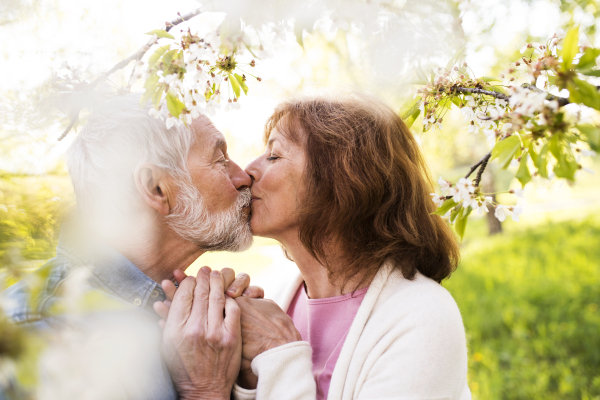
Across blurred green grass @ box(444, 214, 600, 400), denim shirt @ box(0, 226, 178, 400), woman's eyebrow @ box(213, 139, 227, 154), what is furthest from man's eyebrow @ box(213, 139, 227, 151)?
blurred green grass @ box(444, 214, 600, 400)

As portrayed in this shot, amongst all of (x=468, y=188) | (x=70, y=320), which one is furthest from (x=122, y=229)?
(x=468, y=188)

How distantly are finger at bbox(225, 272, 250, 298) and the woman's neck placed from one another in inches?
12.8

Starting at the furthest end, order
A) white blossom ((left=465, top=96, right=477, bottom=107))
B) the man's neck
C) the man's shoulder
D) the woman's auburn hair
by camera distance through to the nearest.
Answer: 1. the woman's auburn hair
2. the man's neck
3. white blossom ((left=465, top=96, right=477, bottom=107))
4. the man's shoulder

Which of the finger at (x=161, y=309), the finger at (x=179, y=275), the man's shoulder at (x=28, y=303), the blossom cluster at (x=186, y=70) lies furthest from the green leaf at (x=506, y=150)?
the finger at (x=179, y=275)

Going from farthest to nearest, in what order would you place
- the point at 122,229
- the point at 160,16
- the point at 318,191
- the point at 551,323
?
the point at 551,323, the point at 318,191, the point at 122,229, the point at 160,16

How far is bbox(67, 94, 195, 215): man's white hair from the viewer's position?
202cm

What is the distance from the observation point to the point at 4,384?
29.4 inches

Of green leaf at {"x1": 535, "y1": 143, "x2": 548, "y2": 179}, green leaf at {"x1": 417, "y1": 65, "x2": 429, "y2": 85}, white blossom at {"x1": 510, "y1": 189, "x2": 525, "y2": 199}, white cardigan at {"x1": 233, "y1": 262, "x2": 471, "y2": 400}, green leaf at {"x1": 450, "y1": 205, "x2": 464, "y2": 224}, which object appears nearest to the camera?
green leaf at {"x1": 535, "y1": 143, "x2": 548, "y2": 179}

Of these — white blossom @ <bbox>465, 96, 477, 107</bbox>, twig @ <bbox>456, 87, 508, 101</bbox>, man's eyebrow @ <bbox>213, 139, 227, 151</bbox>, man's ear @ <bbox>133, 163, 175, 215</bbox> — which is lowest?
man's ear @ <bbox>133, 163, 175, 215</bbox>

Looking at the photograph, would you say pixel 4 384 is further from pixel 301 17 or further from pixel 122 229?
pixel 122 229

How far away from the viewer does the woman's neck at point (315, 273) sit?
7.64 feet

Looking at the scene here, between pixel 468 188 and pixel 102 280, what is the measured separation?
5.11 feet

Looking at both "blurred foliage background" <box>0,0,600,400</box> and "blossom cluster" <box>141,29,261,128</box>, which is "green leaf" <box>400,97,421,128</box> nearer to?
"blurred foliage background" <box>0,0,600,400</box>

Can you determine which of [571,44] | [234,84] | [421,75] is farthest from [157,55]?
[571,44]
